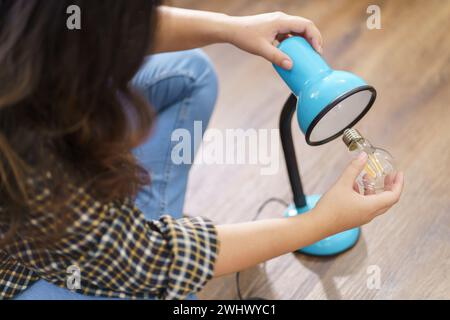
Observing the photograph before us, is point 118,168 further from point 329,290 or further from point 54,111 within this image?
point 329,290

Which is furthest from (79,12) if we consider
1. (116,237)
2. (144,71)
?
(144,71)

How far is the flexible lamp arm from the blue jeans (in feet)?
0.72

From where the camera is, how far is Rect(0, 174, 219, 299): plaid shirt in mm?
721

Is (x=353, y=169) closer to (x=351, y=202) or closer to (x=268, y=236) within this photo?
(x=351, y=202)

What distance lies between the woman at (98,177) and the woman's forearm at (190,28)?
2 cm

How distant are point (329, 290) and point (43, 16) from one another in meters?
0.84

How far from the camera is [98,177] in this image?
2.34ft

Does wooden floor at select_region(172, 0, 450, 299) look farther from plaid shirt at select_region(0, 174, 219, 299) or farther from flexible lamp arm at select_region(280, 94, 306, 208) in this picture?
plaid shirt at select_region(0, 174, 219, 299)

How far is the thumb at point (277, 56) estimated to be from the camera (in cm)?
88

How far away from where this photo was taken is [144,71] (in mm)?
1172
